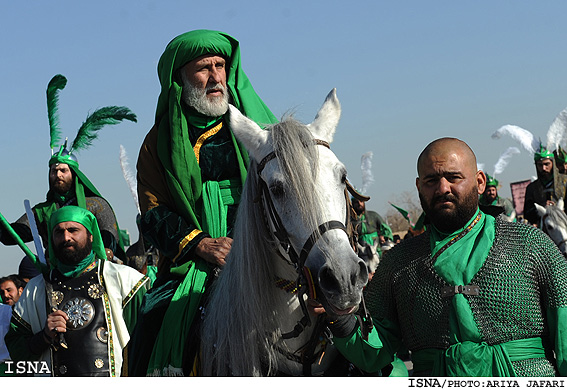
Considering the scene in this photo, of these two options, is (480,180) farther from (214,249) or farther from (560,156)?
(560,156)

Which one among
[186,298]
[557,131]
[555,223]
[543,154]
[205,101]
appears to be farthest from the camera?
[557,131]

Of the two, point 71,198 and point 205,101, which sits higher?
point 205,101

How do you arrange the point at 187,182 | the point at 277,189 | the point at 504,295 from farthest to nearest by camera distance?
the point at 187,182 < the point at 277,189 < the point at 504,295

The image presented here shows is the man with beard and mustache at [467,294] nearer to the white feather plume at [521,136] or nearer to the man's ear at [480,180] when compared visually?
the man's ear at [480,180]

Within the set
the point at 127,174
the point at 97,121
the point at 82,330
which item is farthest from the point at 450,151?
the point at 127,174

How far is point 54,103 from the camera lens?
8.34 metres

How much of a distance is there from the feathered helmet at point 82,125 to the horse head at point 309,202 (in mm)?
4177

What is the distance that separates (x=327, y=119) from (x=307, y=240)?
31.6 inches

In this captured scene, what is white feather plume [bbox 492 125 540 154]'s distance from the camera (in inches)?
560

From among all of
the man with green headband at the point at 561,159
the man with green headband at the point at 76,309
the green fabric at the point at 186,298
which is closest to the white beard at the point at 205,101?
the green fabric at the point at 186,298

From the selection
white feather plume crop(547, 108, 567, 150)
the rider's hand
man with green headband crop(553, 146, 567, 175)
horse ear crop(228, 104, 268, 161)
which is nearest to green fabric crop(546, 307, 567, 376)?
horse ear crop(228, 104, 268, 161)

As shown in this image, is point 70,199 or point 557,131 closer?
point 70,199

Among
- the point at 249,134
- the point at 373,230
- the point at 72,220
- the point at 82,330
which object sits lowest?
the point at 373,230
